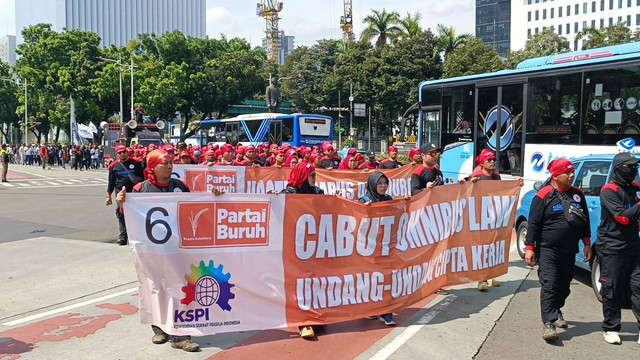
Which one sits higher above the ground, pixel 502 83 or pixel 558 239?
pixel 502 83

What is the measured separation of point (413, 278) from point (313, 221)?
4.56 ft

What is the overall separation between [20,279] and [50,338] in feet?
8.97

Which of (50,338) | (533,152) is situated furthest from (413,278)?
(533,152)

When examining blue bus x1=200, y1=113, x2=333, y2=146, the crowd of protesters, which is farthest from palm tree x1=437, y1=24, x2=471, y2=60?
the crowd of protesters

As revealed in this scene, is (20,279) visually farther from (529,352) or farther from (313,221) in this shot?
(529,352)

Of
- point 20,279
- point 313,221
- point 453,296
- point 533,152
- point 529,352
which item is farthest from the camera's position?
point 533,152

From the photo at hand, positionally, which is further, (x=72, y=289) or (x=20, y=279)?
(x=20, y=279)

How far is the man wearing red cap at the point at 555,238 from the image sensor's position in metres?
5.34

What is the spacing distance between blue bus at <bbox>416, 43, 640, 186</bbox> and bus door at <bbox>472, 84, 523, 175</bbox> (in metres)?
0.02

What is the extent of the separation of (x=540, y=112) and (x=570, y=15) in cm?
11128

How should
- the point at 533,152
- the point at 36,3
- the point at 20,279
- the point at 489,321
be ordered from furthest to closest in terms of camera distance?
the point at 36,3 → the point at 533,152 → the point at 20,279 → the point at 489,321

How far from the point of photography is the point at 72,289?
7172 millimetres

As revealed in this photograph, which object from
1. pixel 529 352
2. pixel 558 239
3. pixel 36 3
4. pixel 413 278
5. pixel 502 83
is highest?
pixel 36 3

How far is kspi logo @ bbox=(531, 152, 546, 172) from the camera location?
500 inches
